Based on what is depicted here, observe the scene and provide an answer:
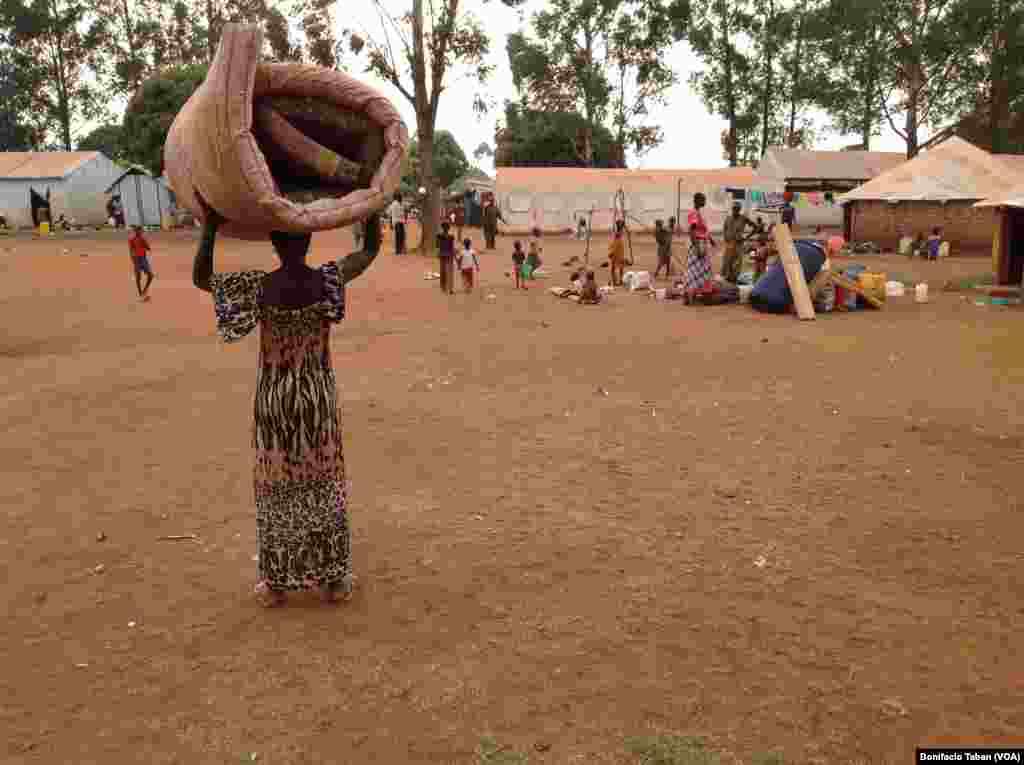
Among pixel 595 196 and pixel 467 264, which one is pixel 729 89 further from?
pixel 467 264

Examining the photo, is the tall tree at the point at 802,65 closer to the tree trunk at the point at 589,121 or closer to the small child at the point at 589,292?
the tree trunk at the point at 589,121

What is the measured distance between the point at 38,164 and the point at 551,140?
2652cm

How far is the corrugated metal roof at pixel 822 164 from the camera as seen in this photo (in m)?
32.1

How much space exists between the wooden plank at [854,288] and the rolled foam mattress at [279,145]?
11.3 m

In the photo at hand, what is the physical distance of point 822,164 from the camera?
107 ft

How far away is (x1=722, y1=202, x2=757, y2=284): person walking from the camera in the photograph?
588 inches

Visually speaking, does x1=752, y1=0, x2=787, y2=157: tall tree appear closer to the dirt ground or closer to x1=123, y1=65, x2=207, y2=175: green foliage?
x1=123, y1=65, x2=207, y2=175: green foliage

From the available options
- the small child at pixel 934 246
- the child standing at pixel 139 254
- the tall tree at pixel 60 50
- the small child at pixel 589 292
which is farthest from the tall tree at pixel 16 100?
the small child at pixel 934 246

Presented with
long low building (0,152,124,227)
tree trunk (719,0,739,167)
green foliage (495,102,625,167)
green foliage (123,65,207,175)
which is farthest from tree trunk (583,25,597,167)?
long low building (0,152,124,227)

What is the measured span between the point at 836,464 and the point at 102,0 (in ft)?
153

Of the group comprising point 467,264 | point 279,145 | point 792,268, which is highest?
point 279,145

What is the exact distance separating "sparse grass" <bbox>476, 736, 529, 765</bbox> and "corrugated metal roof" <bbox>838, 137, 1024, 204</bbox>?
2520 cm

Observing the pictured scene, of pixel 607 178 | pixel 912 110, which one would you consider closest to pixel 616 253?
pixel 607 178

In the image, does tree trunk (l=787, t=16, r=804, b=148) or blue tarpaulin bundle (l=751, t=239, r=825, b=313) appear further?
tree trunk (l=787, t=16, r=804, b=148)
